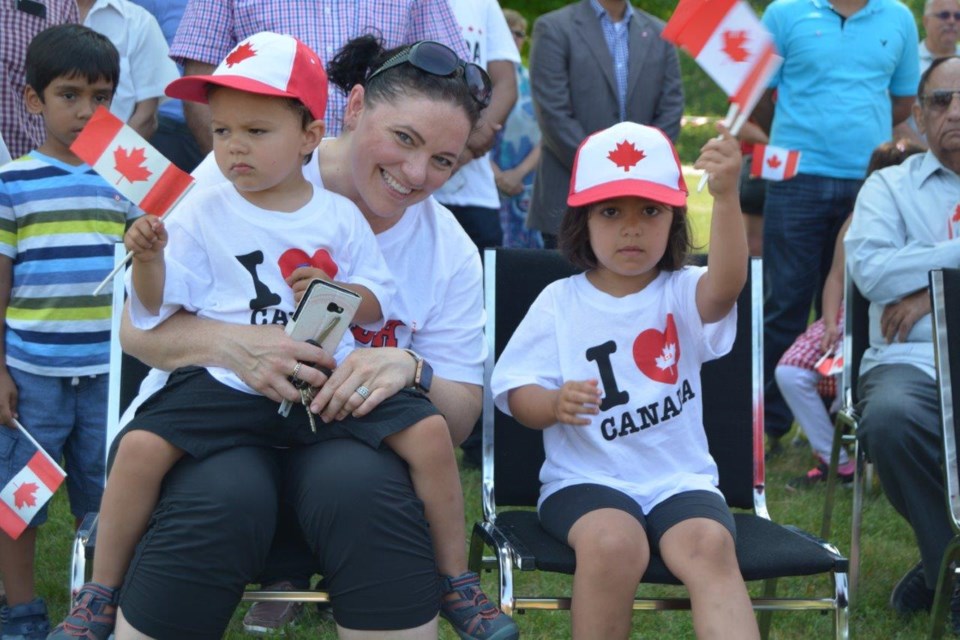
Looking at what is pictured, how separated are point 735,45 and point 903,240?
5.86 ft

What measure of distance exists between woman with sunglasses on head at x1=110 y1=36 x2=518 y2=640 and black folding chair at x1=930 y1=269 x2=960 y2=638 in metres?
1.26

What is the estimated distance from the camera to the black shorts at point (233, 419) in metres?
2.77

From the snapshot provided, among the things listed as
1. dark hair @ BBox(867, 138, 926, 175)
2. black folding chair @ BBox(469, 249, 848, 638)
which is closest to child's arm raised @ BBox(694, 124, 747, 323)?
black folding chair @ BBox(469, 249, 848, 638)

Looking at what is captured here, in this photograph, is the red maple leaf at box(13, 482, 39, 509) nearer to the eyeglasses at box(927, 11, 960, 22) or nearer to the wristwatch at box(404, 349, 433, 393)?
the wristwatch at box(404, 349, 433, 393)

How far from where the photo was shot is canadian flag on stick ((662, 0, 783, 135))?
2908 millimetres

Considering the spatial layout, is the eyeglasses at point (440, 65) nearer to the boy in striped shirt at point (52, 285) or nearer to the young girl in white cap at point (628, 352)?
the young girl in white cap at point (628, 352)

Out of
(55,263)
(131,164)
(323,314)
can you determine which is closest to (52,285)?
(55,263)

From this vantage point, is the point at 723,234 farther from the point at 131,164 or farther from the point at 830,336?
the point at 830,336

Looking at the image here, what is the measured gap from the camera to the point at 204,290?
2.97 meters

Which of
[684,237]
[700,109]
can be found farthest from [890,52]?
[700,109]

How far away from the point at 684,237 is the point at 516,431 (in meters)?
0.71

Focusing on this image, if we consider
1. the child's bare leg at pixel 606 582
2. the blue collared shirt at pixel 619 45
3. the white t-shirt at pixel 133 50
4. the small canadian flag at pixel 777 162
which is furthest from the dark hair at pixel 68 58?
the blue collared shirt at pixel 619 45

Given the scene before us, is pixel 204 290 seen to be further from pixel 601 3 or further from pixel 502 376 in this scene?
pixel 601 3

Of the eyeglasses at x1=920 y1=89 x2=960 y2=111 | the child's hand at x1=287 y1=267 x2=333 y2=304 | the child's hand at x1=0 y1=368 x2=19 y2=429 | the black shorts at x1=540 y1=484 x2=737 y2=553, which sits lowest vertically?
the black shorts at x1=540 y1=484 x2=737 y2=553
